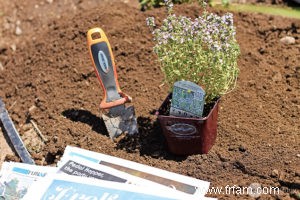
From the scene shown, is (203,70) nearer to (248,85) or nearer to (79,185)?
(248,85)

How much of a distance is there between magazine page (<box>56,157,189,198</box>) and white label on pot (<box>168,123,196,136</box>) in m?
0.26

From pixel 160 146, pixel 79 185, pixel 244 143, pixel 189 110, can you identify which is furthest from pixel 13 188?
pixel 244 143

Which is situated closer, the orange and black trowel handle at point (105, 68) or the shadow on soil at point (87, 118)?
the orange and black trowel handle at point (105, 68)

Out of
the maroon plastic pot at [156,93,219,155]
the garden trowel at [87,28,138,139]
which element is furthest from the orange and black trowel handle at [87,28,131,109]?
the maroon plastic pot at [156,93,219,155]

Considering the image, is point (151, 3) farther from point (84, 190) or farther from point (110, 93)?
point (84, 190)

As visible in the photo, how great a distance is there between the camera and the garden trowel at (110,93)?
2.94 metres

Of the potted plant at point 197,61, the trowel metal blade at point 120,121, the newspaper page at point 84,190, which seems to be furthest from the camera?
the trowel metal blade at point 120,121

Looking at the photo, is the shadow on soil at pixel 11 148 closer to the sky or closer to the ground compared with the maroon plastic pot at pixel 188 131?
closer to the ground

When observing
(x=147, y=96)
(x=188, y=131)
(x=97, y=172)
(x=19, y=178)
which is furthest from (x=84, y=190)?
(x=147, y=96)

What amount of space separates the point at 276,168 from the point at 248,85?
0.60 meters

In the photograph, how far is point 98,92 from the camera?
3.36 metres

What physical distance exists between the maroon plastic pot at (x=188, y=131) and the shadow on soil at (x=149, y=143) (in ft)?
0.20

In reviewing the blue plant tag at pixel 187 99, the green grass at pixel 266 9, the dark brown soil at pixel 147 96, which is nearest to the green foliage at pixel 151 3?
the dark brown soil at pixel 147 96

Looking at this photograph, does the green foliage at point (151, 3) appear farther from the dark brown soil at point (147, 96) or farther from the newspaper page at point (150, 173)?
the newspaper page at point (150, 173)
